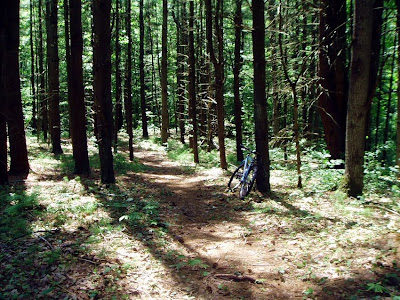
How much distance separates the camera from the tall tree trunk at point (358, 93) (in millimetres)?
7176

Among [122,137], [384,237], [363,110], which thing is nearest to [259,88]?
[363,110]

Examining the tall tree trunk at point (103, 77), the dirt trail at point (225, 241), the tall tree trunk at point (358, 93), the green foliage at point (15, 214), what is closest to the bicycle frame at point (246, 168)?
the dirt trail at point (225, 241)

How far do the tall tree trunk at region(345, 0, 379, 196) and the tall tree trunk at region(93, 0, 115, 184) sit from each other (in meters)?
6.63

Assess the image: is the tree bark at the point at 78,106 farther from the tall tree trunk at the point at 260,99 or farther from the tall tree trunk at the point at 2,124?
the tall tree trunk at the point at 260,99

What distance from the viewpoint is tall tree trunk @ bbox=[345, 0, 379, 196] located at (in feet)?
23.5

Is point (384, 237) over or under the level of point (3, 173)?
under

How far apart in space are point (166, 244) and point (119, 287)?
5.18 ft

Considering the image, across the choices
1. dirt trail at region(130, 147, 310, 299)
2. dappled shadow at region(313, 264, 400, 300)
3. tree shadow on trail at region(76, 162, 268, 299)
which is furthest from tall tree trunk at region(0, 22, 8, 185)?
dappled shadow at region(313, 264, 400, 300)

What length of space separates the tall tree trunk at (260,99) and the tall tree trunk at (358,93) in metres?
2.14

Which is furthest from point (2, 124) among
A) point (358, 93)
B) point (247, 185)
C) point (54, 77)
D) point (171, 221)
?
point (358, 93)

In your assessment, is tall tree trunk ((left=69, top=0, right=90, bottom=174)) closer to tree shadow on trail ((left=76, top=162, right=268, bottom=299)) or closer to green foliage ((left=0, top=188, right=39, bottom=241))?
tree shadow on trail ((left=76, top=162, right=268, bottom=299))

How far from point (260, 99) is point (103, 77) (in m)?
4.66

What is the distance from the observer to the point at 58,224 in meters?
5.94

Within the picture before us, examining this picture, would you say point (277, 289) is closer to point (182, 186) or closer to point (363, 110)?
point (363, 110)
